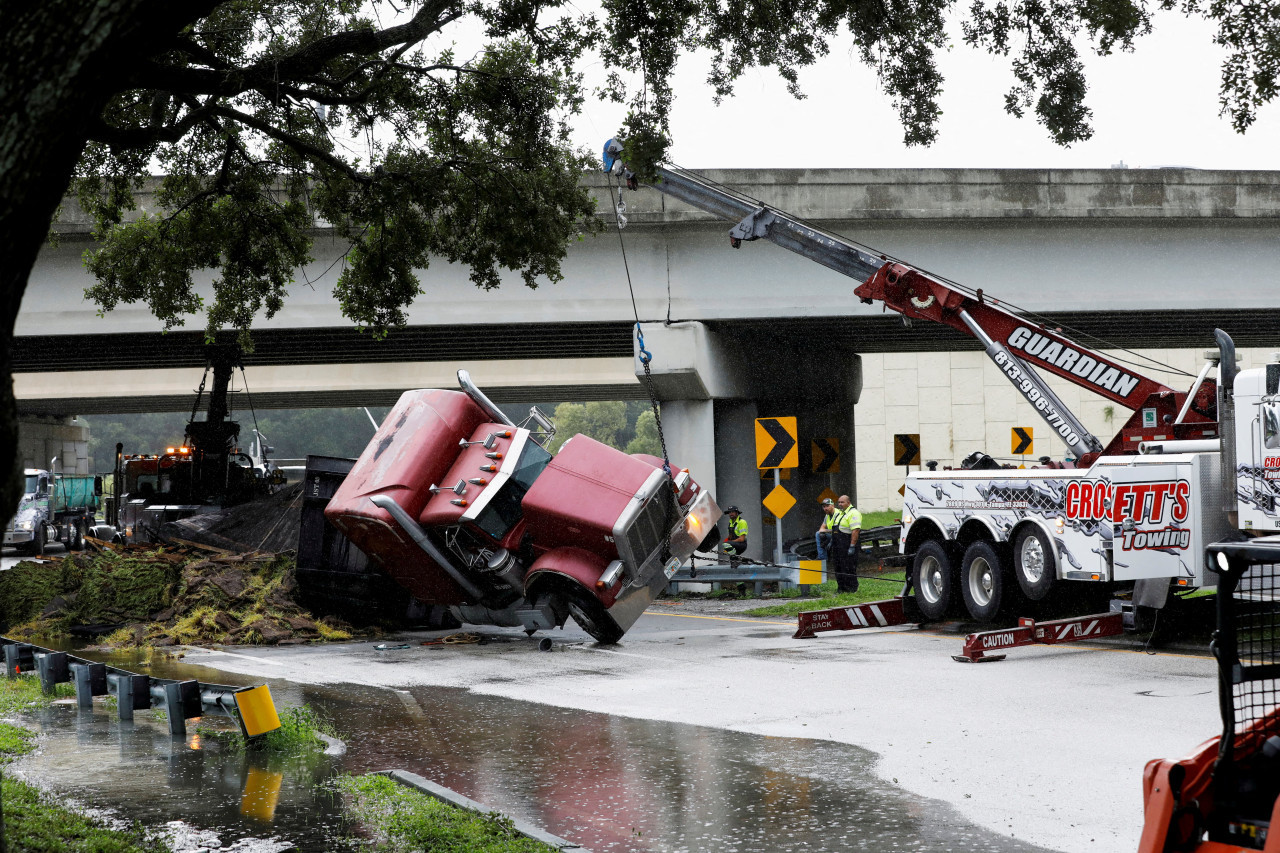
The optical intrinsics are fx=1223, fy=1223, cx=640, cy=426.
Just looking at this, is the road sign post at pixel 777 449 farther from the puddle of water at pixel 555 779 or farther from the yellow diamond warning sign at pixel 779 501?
the puddle of water at pixel 555 779

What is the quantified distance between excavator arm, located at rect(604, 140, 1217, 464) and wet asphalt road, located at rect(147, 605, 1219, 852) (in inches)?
117

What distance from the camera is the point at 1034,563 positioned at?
14461 millimetres

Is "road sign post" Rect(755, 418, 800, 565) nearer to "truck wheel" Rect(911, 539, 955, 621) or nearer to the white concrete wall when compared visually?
"truck wheel" Rect(911, 539, 955, 621)

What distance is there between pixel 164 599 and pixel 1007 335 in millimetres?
12361

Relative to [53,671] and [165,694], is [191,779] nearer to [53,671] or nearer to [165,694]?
[165,694]

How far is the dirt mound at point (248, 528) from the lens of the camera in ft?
61.5

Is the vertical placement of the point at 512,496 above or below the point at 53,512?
above

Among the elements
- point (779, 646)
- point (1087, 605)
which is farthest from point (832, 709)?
point (1087, 605)

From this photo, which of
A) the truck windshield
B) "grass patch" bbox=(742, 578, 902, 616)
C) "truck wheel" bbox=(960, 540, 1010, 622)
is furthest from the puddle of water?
"grass patch" bbox=(742, 578, 902, 616)

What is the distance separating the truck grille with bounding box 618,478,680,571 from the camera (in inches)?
542

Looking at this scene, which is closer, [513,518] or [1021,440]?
[513,518]

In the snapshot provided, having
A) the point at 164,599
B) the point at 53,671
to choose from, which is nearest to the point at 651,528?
the point at 53,671

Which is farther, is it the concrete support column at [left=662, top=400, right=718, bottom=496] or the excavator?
the concrete support column at [left=662, top=400, right=718, bottom=496]

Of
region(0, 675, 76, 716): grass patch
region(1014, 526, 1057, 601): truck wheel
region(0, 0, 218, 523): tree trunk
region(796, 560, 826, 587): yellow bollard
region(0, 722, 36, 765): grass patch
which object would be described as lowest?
region(796, 560, 826, 587): yellow bollard
